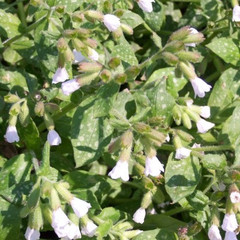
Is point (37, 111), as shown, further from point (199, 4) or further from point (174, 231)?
point (199, 4)

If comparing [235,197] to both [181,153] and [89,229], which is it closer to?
[181,153]

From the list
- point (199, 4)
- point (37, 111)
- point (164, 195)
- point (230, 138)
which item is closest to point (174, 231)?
point (164, 195)

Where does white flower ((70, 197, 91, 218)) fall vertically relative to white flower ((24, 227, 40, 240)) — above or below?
above

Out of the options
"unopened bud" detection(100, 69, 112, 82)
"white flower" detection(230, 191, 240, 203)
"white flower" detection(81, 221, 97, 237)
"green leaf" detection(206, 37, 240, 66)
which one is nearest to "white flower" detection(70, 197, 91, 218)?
"white flower" detection(81, 221, 97, 237)

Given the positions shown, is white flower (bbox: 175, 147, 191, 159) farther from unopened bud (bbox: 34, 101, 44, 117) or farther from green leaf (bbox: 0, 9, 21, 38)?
green leaf (bbox: 0, 9, 21, 38)

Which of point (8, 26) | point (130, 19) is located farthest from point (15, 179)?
point (130, 19)

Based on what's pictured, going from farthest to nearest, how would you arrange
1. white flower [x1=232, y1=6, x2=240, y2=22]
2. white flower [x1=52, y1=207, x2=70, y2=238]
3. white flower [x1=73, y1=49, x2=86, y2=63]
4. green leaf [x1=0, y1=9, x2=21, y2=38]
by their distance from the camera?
1. white flower [x1=232, y1=6, x2=240, y2=22]
2. green leaf [x1=0, y1=9, x2=21, y2=38]
3. white flower [x1=73, y1=49, x2=86, y2=63]
4. white flower [x1=52, y1=207, x2=70, y2=238]

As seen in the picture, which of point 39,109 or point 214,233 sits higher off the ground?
point 39,109
